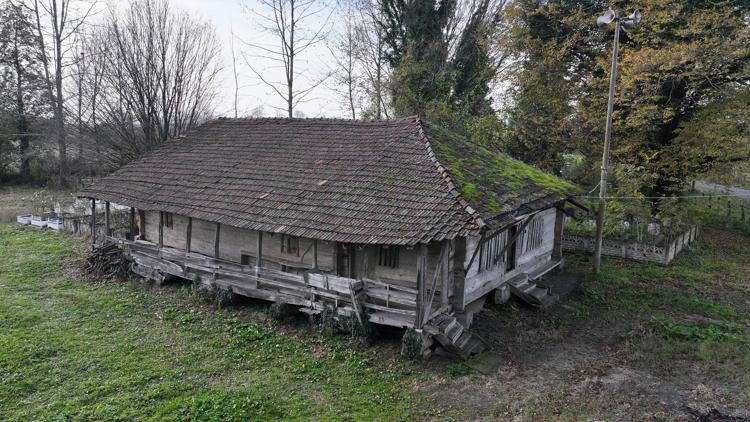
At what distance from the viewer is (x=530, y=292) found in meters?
12.4

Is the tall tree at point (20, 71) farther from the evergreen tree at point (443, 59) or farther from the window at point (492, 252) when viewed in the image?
the window at point (492, 252)

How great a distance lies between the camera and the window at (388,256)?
10.7 m

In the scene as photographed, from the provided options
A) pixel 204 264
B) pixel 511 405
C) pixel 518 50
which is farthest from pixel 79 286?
pixel 518 50

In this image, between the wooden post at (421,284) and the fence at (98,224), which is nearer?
the wooden post at (421,284)

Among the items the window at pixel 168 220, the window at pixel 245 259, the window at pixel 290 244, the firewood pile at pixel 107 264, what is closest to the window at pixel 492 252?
the window at pixel 290 244

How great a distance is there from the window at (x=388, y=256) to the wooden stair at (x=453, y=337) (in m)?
1.68

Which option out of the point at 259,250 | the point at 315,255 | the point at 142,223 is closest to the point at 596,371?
the point at 315,255

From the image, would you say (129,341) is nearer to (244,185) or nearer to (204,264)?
(204,264)

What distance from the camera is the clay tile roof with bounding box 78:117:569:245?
9641mm

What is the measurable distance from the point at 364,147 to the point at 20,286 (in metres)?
10.6

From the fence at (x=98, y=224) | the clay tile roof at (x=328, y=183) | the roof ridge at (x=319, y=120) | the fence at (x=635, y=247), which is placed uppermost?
the roof ridge at (x=319, y=120)

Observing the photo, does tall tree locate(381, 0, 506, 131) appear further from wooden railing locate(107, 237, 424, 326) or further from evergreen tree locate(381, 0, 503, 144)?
wooden railing locate(107, 237, 424, 326)

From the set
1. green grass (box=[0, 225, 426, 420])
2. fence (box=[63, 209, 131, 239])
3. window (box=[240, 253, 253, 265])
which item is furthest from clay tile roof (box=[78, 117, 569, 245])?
fence (box=[63, 209, 131, 239])

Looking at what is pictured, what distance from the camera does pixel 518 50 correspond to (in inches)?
880
